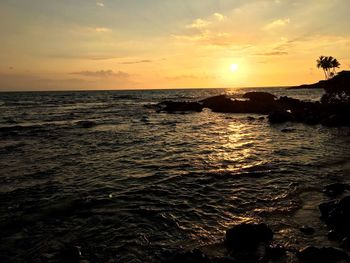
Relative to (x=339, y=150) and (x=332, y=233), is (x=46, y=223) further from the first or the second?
(x=339, y=150)

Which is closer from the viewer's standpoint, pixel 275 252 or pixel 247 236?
pixel 275 252

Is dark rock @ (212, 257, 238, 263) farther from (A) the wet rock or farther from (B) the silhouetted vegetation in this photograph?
(B) the silhouetted vegetation

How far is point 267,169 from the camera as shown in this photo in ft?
56.0

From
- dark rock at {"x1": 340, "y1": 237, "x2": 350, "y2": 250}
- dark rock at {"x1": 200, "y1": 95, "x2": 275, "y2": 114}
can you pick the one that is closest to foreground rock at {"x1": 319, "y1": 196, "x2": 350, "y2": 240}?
dark rock at {"x1": 340, "y1": 237, "x2": 350, "y2": 250}

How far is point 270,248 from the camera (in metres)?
8.17

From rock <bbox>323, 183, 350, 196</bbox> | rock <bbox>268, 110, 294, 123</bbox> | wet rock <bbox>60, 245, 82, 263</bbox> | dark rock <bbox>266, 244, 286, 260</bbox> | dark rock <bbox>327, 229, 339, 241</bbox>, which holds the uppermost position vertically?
rock <bbox>268, 110, 294, 123</bbox>

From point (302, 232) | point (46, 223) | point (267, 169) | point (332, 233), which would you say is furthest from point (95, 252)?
point (267, 169)

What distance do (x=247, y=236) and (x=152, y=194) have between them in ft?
18.1

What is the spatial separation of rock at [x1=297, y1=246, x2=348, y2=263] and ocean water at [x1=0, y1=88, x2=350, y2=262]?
659mm

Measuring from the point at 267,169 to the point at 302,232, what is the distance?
7.96 m

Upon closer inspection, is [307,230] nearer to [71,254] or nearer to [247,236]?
[247,236]

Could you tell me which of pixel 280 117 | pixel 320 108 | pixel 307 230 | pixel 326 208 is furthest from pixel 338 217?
pixel 320 108

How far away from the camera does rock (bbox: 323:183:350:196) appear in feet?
40.9

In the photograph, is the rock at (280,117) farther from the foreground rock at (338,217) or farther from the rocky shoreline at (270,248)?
the rocky shoreline at (270,248)
